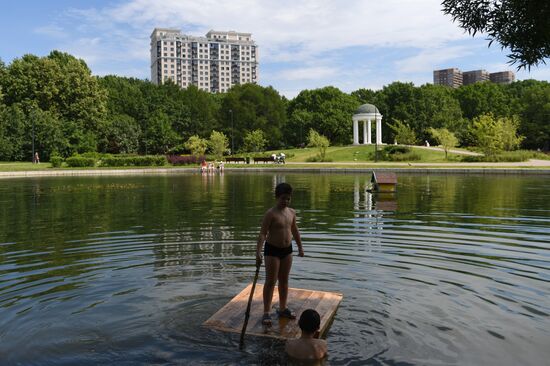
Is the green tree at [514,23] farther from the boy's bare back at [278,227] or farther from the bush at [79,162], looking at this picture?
the bush at [79,162]

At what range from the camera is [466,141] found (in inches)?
3216

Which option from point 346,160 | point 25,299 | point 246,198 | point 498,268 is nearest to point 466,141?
point 346,160

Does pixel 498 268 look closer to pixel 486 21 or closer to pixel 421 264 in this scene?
pixel 421 264

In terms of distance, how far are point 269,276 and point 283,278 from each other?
0.23 m

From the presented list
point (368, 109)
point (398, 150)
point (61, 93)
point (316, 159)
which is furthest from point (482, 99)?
point (61, 93)

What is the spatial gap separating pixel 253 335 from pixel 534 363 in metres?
3.24

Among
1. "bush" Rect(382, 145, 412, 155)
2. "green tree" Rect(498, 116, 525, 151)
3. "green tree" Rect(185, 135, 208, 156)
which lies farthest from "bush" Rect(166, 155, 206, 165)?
"green tree" Rect(498, 116, 525, 151)

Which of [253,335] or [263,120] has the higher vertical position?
[263,120]

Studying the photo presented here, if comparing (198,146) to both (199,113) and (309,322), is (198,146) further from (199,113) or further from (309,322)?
(309,322)

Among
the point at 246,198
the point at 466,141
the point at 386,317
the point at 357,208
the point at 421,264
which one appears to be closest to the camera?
the point at 386,317

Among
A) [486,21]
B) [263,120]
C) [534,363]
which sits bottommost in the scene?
[534,363]

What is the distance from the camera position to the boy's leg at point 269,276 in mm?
6562

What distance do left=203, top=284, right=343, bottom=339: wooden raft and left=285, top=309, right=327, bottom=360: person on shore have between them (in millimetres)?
493

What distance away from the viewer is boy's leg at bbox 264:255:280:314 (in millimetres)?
6562
